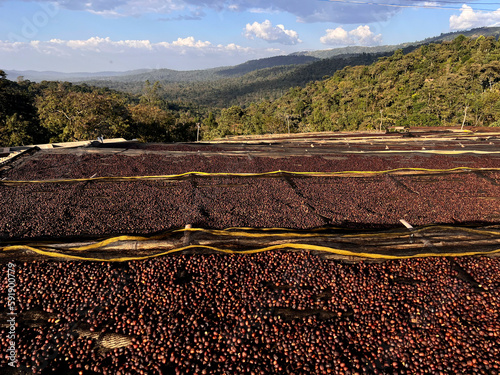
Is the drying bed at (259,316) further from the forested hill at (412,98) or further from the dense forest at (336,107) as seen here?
the forested hill at (412,98)

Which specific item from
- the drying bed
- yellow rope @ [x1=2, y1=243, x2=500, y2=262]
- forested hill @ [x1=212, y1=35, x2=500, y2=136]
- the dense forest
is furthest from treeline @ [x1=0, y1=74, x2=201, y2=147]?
the drying bed

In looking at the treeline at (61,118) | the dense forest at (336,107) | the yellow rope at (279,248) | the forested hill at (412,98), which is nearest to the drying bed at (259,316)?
the yellow rope at (279,248)

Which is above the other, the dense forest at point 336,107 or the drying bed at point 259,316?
the dense forest at point 336,107

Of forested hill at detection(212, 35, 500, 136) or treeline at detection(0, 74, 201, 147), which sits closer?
treeline at detection(0, 74, 201, 147)

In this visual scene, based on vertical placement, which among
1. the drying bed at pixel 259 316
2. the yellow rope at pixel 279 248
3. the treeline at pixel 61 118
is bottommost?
the drying bed at pixel 259 316

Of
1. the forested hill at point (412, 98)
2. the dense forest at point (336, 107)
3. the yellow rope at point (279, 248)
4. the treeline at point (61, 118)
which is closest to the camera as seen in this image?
the yellow rope at point (279, 248)

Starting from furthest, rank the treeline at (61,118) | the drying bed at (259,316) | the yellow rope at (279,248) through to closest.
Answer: the treeline at (61,118)
the yellow rope at (279,248)
the drying bed at (259,316)

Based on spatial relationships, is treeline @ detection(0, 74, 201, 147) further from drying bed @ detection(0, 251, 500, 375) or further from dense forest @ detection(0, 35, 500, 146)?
drying bed @ detection(0, 251, 500, 375)

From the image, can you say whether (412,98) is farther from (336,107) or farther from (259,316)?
(259,316)
